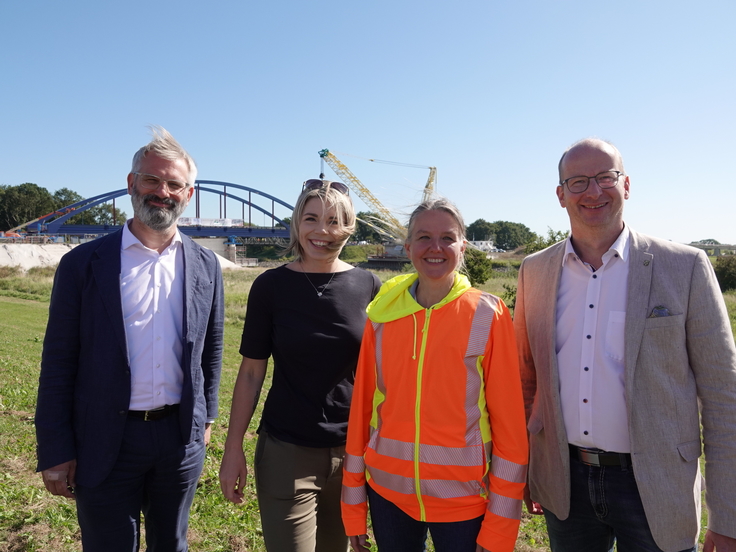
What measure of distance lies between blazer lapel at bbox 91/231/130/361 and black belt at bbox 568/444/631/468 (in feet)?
7.09

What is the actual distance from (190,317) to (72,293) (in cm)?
55

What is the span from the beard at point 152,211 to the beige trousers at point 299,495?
1.22 meters

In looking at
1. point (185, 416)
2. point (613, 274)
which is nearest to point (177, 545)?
point (185, 416)

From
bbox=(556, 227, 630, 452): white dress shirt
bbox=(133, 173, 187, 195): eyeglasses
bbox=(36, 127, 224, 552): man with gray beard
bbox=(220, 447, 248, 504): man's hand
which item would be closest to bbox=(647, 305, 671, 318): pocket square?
bbox=(556, 227, 630, 452): white dress shirt

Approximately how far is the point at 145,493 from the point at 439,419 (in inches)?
65.6

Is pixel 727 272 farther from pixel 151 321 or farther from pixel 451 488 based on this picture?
pixel 151 321

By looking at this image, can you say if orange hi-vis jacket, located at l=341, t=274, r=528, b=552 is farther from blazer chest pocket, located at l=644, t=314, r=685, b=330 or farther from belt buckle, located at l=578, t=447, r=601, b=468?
blazer chest pocket, located at l=644, t=314, r=685, b=330

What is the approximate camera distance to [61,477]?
232 centimetres

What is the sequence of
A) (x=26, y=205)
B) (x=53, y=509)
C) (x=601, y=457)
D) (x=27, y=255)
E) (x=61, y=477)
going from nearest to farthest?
(x=601, y=457)
(x=61, y=477)
(x=53, y=509)
(x=27, y=255)
(x=26, y=205)

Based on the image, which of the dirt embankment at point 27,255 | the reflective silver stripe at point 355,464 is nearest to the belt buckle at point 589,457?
the reflective silver stripe at point 355,464

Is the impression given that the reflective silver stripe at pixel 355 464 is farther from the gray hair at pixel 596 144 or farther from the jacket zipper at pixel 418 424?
the gray hair at pixel 596 144

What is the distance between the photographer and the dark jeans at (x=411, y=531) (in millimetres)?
2033

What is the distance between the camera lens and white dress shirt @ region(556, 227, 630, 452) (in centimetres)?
215

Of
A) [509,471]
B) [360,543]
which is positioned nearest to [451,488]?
[509,471]
